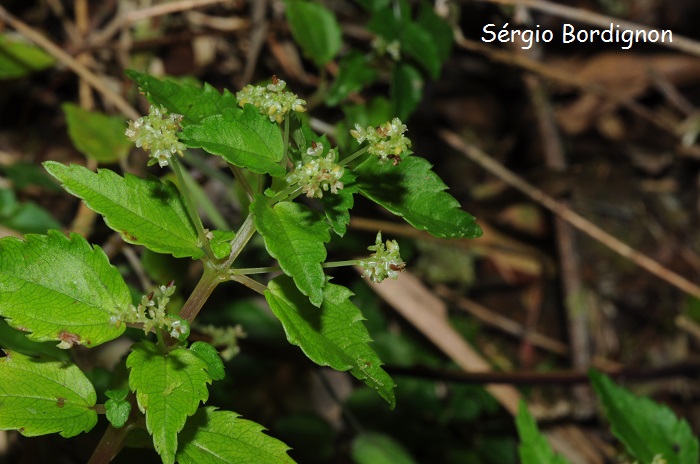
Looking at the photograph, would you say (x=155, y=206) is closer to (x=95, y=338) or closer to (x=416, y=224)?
(x=95, y=338)

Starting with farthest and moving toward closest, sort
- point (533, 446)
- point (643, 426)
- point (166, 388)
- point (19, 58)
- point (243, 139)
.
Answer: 1. point (19, 58)
2. point (643, 426)
3. point (533, 446)
4. point (243, 139)
5. point (166, 388)

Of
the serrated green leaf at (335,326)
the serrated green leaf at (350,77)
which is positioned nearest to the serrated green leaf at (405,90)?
the serrated green leaf at (350,77)

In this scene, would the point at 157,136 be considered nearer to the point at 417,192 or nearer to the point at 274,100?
the point at 274,100

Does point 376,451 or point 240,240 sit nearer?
point 240,240

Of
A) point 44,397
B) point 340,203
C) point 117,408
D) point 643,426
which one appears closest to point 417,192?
point 340,203

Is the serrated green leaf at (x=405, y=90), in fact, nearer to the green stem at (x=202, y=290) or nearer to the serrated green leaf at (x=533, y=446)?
the serrated green leaf at (x=533, y=446)

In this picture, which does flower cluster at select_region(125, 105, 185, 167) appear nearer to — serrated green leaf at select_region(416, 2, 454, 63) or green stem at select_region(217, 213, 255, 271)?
green stem at select_region(217, 213, 255, 271)
